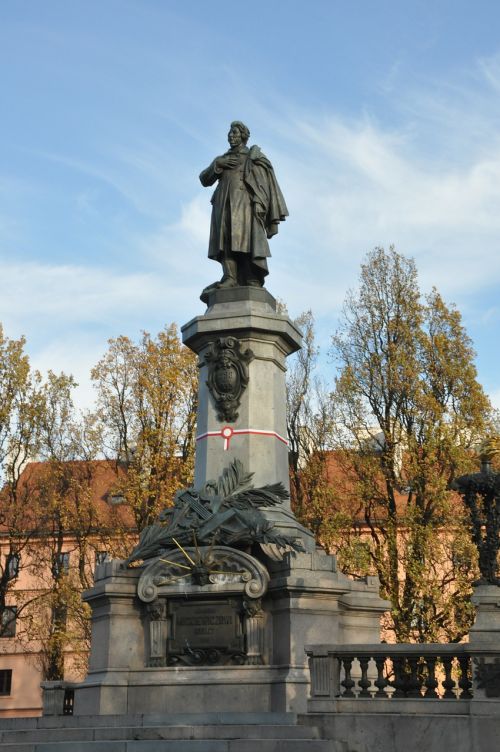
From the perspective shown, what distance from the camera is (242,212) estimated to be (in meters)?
17.3

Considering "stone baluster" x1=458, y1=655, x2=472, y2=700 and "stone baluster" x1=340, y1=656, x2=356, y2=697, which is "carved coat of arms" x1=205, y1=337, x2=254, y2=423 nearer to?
"stone baluster" x1=340, y1=656, x2=356, y2=697

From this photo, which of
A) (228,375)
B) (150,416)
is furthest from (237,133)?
(150,416)

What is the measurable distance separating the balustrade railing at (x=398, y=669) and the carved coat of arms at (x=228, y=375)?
4.91 m

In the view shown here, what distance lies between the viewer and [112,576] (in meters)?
14.5

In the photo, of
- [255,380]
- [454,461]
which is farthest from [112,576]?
[454,461]

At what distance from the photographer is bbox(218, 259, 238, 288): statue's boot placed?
17328 millimetres

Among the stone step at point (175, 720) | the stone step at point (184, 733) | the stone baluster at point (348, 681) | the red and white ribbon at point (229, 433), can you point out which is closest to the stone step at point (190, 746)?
the stone step at point (184, 733)

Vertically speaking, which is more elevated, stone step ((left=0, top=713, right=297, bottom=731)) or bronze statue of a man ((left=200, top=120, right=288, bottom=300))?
bronze statue of a man ((left=200, top=120, right=288, bottom=300))

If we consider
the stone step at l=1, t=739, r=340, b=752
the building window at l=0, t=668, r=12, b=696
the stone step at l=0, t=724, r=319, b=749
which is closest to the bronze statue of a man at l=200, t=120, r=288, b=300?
the stone step at l=0, t=724, r=319, b=749

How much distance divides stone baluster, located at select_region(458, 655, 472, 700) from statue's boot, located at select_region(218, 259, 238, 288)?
8.27 metres

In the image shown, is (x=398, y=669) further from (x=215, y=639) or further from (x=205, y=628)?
(x=205, y=628)

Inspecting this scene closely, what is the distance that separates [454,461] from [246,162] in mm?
12811

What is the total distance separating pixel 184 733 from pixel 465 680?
11.3 ft

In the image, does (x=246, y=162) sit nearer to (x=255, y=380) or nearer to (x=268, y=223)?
(x=268, y=223)
